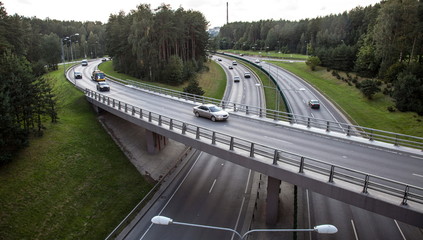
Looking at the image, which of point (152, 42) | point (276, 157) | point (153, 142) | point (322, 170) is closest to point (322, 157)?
point (322, 170)

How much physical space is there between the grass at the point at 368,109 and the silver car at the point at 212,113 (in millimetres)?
26116

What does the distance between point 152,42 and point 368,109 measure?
4736 centimetres

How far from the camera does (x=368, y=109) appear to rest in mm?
50562

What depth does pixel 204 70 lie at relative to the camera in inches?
3477

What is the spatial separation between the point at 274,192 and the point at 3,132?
24547mm

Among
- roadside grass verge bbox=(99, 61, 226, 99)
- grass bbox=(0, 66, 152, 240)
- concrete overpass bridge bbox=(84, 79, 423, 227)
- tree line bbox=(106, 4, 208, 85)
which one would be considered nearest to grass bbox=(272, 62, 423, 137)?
concrete overpass bridge bbox=(84, 79, 423, 227)

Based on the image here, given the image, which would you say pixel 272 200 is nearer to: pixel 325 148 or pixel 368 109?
pixel 325 148

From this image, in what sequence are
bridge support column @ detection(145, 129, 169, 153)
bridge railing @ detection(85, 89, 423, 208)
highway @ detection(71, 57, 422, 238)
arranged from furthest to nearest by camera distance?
bridge support column @ detection(145, 129, 169, 153), highway @ detection(71, 57, 422, 238), bridge railing @ detection(85, 89, 423, 208)

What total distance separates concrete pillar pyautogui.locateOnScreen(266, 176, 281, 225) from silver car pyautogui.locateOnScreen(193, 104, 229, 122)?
979 centimetres

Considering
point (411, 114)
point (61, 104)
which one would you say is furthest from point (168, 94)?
point (411, 114)

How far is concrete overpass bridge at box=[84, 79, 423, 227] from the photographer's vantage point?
14.8 m

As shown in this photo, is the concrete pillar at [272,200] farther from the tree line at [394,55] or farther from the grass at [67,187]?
the tree line at [394,55]

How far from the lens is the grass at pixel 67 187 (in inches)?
924

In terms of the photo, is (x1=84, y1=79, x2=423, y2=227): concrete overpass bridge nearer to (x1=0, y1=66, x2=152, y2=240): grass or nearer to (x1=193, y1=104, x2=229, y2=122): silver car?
(x1=193, y1=104, x2=229, y2=122): silver car
